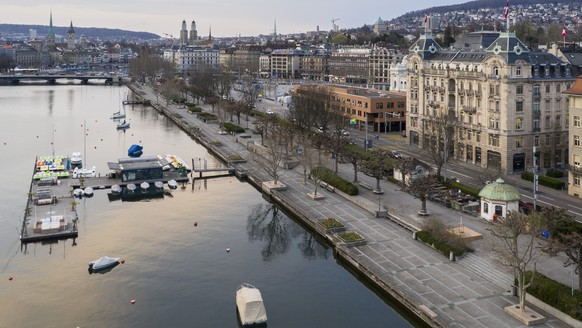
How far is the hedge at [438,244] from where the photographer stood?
38.1 meters

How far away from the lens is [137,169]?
202 feet

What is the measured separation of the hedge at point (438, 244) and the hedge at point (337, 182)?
12.2m

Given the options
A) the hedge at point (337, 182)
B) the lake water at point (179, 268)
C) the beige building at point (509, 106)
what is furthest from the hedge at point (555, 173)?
the lake water at point (179, 268)

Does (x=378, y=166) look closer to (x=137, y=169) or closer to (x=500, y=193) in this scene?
(x=500, y=193)

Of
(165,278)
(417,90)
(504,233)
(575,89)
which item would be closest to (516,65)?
(575,89)

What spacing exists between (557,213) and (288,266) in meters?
17.0

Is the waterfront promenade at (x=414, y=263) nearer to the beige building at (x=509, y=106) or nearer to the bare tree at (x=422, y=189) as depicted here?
the bare tree at (x=422, y=189)

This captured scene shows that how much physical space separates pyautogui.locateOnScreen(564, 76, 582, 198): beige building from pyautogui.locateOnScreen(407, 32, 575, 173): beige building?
876cm

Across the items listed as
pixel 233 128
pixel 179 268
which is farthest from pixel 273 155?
pixel 233 128

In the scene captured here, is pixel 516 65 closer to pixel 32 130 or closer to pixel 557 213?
pixel 557 213

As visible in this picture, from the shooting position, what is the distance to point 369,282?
37.1m

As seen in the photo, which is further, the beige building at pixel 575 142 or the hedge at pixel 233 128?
the hedge at pixel 233 128

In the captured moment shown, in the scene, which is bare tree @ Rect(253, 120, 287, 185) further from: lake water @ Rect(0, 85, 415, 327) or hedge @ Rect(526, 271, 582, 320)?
hedge @ Rect(526, 271, 582, 320)

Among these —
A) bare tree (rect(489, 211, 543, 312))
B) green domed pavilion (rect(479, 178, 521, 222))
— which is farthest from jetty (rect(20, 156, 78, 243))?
green domed pavilion (rect(479, 178, 521, 222))
